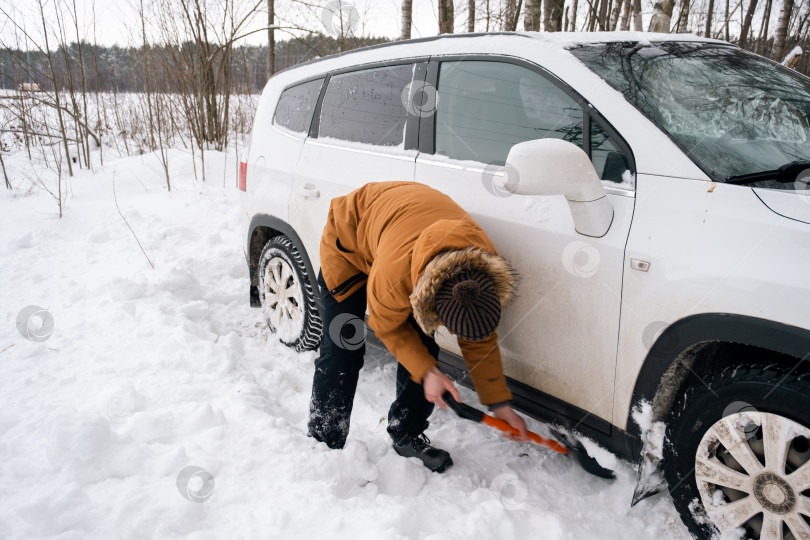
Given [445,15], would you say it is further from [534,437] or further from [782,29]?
[782,29]

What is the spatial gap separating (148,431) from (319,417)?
79 centimetres

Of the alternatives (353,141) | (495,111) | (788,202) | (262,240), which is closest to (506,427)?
(788,202)

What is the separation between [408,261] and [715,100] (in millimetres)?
1322

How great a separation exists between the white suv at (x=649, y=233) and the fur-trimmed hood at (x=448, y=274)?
26 cm

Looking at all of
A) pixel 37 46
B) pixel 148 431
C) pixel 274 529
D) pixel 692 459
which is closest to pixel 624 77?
pixel 692 459

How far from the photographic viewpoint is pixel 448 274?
1498mm

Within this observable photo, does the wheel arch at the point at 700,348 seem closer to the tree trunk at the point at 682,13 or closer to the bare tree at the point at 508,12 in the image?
the tree trunk at the point at 682,13

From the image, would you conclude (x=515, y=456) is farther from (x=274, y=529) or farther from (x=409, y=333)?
(x=274, y=529)

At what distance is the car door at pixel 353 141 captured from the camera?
2498 mm

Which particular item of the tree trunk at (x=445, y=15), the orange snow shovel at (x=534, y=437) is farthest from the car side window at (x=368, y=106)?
the tree trunk at (x=445, y=15)

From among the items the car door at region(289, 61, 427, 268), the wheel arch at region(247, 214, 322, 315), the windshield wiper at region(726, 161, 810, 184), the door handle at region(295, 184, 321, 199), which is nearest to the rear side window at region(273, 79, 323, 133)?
the car door at region(289, 61, 427, 268)

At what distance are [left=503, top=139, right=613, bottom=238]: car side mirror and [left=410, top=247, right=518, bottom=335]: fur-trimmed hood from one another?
25cm

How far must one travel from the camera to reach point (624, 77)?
185cm

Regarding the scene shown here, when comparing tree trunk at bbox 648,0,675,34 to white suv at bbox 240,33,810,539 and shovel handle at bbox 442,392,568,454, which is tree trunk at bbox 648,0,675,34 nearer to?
white suv at bbox 240,33,810,539
